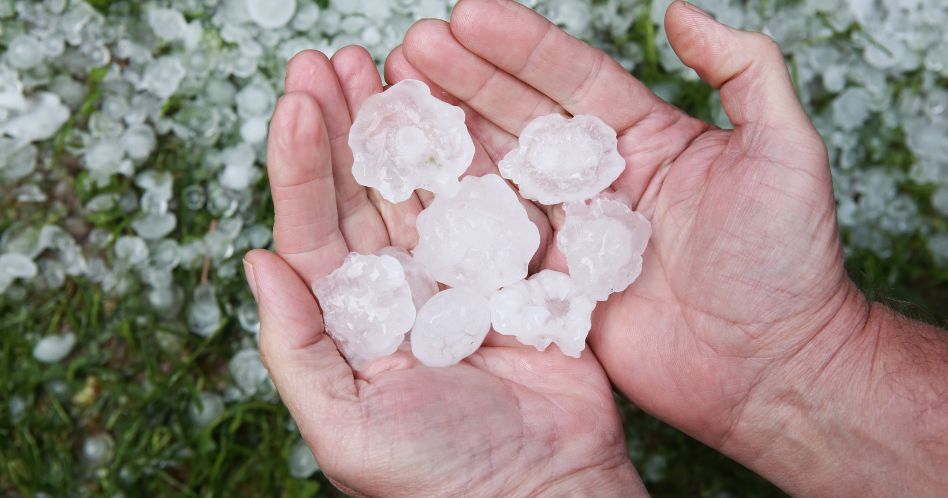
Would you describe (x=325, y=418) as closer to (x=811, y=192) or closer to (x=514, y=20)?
(x=514, y=20)

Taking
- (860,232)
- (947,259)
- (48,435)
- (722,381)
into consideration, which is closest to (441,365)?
(722,381)

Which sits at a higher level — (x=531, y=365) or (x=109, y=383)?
(x=531, y=365)

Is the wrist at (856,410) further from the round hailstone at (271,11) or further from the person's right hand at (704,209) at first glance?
the round hailstone at (271,11)

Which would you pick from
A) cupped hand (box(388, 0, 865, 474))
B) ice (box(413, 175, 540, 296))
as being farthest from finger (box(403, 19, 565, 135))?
ice (box(413, 175, 540, 296))

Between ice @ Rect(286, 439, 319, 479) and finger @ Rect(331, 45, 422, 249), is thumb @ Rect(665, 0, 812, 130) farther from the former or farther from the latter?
ice @ Rect(286, 439, 319, 479)

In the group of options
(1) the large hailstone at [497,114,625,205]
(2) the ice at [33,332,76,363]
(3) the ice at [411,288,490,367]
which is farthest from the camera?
(2) the ice at [33,332,76,363]

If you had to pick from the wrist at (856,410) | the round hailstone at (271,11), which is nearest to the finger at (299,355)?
the wrist at (856,410)
